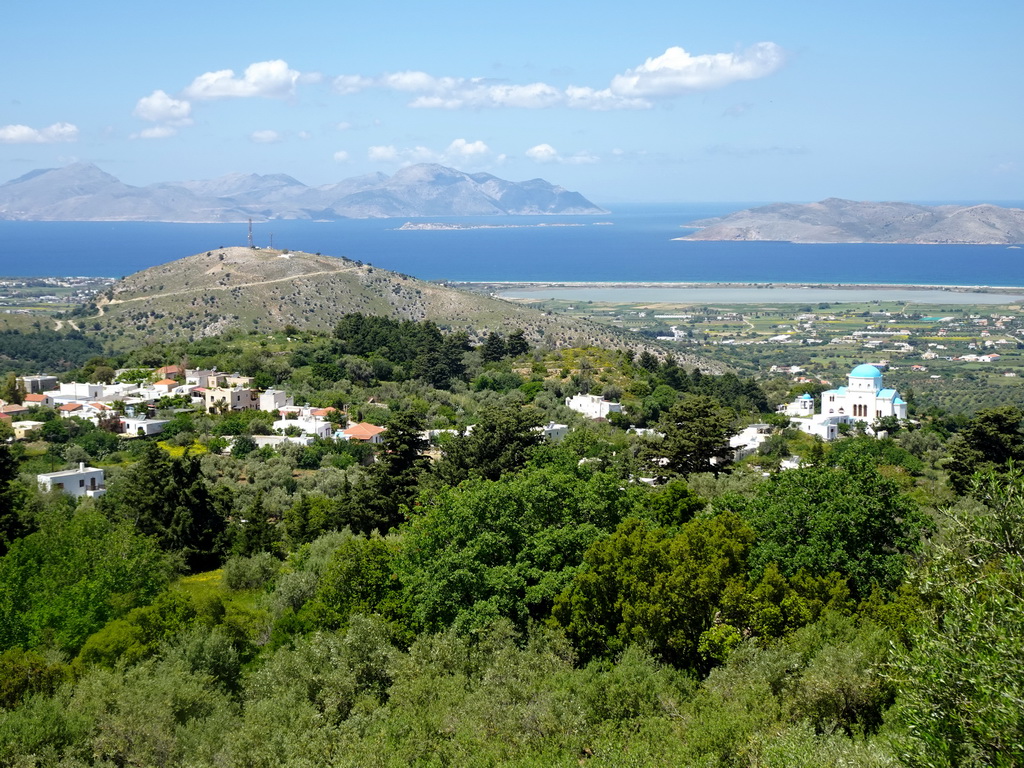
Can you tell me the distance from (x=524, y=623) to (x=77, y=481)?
728 inches

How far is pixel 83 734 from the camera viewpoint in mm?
11664

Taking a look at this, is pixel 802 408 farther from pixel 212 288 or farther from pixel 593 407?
pixel 212 288

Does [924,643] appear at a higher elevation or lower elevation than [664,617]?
higher

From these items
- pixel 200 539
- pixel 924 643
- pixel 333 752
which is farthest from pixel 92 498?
pixel 924 643

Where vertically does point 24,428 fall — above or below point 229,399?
below

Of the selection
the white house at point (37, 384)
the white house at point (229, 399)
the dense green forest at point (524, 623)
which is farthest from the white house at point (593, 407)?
the white house at point (37, 384)

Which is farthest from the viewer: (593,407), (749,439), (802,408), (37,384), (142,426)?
(37,384)

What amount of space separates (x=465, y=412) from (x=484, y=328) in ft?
137

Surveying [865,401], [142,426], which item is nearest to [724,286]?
[865,401]

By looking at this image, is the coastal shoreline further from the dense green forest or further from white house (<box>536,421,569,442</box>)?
the dense green forest

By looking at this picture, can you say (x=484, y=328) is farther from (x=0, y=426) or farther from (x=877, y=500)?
(x=877, y=500)

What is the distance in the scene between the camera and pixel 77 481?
94.3 feet

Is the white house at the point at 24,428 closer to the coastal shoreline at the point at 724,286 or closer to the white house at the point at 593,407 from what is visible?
the white house at the point at 593,407

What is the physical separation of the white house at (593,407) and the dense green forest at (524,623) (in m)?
13.3
